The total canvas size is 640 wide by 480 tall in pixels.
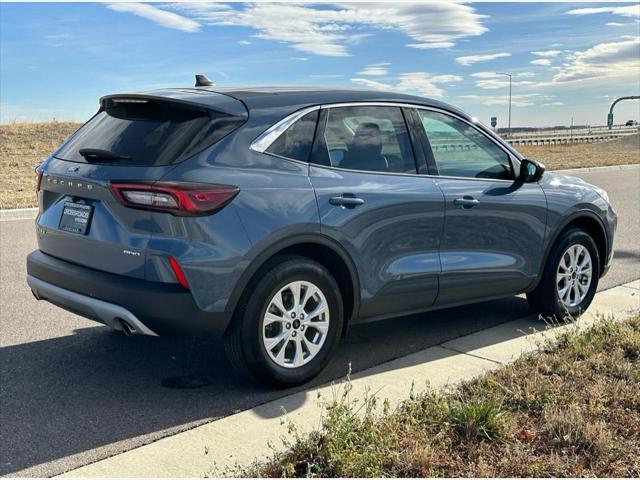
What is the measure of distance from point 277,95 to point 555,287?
2878 mm

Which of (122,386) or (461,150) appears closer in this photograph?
(122,386)

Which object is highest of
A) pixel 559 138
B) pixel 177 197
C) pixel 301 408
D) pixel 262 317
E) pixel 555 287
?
pixel 559 138

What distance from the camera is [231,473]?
321 centimetres

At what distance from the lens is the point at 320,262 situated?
4.49 metres

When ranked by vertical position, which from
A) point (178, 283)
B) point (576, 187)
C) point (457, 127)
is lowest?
point (178, 283)

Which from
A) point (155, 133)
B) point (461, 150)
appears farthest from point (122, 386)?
point (461, 150)

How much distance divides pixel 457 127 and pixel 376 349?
1.75 meters

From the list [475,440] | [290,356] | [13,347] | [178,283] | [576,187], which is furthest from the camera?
[576,187]

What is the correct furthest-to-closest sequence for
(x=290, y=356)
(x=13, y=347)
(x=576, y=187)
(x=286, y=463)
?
(x=576, y=187) → (x=13, y=347) → (x=290, y=356) → (x=286, y=463)

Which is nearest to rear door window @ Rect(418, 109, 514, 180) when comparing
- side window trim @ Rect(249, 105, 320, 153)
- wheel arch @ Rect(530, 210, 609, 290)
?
wheel arch @ Rect(530, 210, 609, 290)

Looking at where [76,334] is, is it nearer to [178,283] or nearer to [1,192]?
[178,283]

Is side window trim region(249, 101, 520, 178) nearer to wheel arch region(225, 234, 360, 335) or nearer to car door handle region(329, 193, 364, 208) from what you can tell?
car door handle region(329, 193, 364, 208)

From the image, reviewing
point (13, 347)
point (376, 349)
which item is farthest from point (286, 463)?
point (13, 347)

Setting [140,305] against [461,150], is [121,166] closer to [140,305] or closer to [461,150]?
[140,305]
